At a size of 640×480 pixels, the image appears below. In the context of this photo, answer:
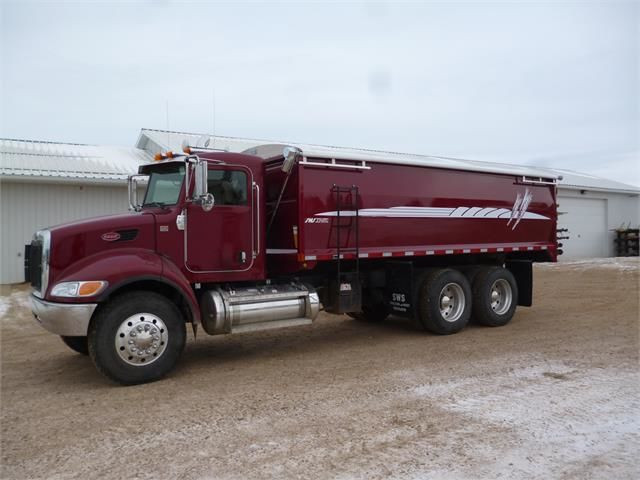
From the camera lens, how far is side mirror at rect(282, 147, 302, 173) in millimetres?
7555

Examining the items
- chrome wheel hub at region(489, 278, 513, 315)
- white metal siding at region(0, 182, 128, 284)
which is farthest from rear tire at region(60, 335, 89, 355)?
white metal siding at region(0, 182, 128, 284)

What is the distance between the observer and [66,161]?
18172mm

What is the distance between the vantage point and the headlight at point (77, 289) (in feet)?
20.0

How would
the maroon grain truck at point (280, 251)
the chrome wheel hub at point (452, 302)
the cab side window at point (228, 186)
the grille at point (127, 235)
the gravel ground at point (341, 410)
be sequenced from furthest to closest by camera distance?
the chrome wheel hub at point (452, 302) → the cab side window at point (228, 186) → the grille at point (127, 235) → the maroon grain truck at point (280, 251) → the gravel ground at point (341, 410)

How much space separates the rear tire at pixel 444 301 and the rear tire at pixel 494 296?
13.6 inches

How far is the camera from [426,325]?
9195 millimetres

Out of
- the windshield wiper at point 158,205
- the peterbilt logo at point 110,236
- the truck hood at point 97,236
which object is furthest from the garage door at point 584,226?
the peterbilt logo at point 110,236

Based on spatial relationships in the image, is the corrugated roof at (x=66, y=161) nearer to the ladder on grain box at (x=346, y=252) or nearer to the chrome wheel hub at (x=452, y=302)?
the ladder on grain box at (x=346, y=252)

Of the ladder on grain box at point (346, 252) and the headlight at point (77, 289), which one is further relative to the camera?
the ladder on grain box at point (346, 252)

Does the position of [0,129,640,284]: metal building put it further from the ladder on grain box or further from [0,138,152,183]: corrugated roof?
the ladder on grain box

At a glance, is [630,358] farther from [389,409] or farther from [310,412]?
[310,412]

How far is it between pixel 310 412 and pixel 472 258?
6121mm

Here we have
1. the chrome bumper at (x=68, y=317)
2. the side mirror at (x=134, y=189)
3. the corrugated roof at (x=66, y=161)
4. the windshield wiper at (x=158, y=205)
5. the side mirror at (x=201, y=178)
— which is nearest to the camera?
the chrome bumper at (x=68, y=317)

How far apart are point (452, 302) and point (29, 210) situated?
41.7ft
